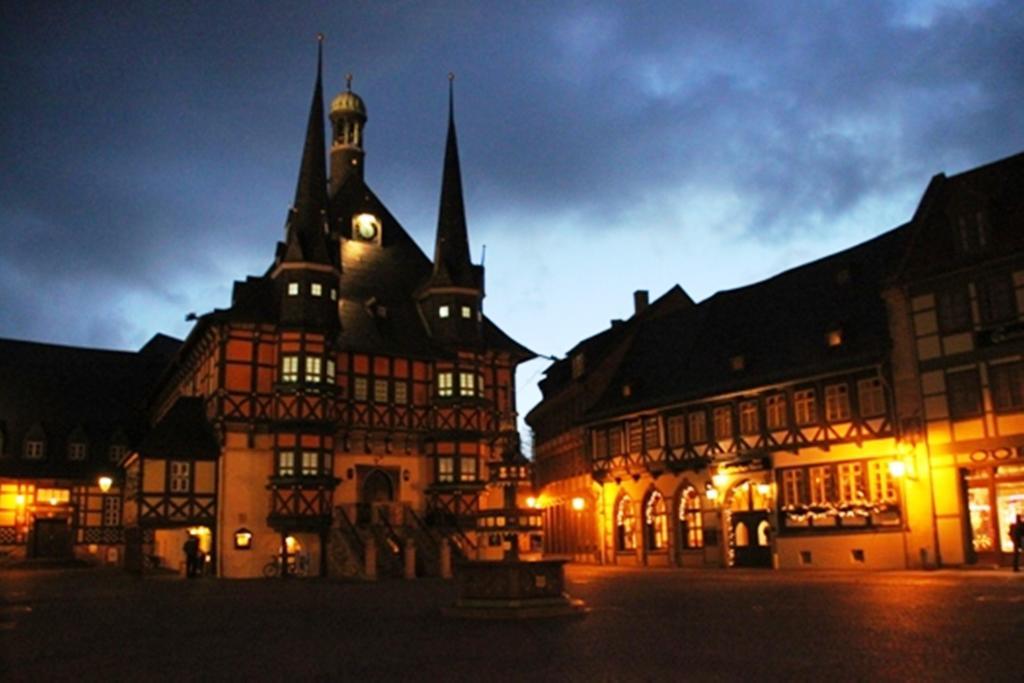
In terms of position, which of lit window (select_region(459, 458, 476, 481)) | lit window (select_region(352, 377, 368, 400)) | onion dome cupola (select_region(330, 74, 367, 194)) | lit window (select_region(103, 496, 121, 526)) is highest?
onion dome cupola (select_region(330, 74, 367, 194))

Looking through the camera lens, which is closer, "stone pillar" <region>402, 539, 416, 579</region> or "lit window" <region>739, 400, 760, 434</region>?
"stone pillar" <region>402, 539, 416, 579</region>

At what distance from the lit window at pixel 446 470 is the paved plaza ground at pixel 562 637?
68.5 feet

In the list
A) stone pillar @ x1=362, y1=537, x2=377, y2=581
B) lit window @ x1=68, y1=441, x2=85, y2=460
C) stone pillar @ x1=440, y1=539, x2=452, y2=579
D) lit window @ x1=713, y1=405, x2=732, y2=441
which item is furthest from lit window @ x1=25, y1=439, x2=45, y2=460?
lit window @ x1=713, y1=405, x2=732, y2=441

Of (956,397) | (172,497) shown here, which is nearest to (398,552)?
(172,497)

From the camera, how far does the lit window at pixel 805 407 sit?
38656 mm

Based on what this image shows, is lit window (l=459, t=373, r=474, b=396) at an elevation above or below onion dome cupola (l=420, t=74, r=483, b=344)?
below

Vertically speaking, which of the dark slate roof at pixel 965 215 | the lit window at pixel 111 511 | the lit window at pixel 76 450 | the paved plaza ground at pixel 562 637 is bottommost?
the paved plaza ground at pixel 562 637

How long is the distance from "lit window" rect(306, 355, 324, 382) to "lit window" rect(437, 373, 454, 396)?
6.26 m

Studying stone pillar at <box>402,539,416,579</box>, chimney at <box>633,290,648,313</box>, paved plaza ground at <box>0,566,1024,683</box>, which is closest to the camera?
paved plaza ground at <box>0,566,1024,683</box>

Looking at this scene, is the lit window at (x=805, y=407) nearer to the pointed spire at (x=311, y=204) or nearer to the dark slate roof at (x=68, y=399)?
the pointed spire at (x=311, y=204)

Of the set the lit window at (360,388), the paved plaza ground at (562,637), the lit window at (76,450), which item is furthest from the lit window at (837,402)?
the lit window at (76,450)

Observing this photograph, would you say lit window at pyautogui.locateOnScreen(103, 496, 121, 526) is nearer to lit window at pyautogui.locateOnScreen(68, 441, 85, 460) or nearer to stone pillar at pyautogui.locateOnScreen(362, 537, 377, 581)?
lit window at pyautogui.locateOnScreen(68, 441, 85, 460)

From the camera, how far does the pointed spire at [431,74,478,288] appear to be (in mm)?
49250

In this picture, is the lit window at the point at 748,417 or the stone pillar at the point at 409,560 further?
the lit window at the point at 748,417
